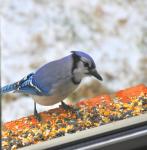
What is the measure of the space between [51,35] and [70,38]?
0.05m

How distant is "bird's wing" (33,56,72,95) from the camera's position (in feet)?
5.02

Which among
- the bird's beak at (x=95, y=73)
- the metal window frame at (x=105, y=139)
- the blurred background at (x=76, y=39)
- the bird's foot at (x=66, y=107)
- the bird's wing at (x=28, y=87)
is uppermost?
the blurred background at (x=76, y=39)

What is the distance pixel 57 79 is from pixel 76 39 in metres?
0.28

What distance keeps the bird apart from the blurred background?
0.25 ft

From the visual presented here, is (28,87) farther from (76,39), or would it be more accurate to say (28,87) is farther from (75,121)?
(76,39)

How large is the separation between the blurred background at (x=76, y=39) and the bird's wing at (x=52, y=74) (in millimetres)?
88

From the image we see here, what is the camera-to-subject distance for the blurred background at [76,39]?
1.71 m

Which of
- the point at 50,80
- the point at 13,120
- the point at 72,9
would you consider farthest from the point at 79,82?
the point at 72,9

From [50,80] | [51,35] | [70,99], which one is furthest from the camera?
[51,35]

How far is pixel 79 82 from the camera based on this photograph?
1.54m

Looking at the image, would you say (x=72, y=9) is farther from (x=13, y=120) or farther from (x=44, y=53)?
(x=13, y=120)

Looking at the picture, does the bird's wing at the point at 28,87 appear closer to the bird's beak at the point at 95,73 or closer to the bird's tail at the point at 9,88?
the bird's tail at the point at 9,88

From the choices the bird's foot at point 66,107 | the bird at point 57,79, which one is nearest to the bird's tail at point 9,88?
the bird at point 57,79

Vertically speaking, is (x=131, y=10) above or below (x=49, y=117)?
above
